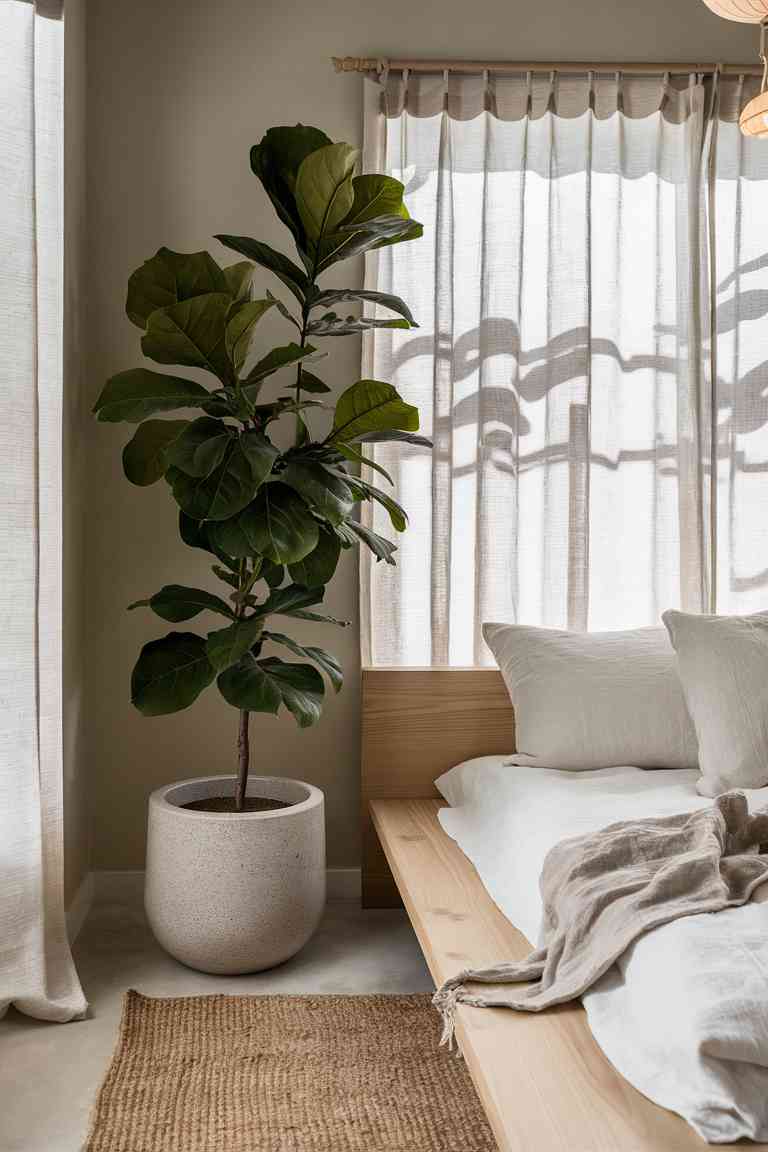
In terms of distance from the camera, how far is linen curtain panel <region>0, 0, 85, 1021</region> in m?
2.26

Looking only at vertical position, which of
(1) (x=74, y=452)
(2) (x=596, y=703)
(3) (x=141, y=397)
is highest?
(3) (x=141, y=397)

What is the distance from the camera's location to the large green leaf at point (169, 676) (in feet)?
8.32

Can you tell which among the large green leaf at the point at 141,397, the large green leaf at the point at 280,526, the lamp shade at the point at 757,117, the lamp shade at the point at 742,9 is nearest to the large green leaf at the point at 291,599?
the large green leaf at the point at 280,526

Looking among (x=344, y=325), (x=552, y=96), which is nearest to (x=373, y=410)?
(x=344, y=325)

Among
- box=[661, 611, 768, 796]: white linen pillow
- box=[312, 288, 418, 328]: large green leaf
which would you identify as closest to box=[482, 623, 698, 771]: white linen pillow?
box=[661, 611, 768, 796]: white linen pillow

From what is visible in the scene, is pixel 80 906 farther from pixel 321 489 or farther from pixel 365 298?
pixel 365 298

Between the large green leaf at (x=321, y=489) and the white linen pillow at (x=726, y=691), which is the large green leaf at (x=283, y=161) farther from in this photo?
the white linen pillow at (x=726, y=691)

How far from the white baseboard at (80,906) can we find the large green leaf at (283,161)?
Result: 1843 millimetres

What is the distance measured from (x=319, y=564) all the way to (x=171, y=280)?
78 centimetres

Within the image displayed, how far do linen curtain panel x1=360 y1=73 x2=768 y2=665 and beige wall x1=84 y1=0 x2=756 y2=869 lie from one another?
152 millimetres

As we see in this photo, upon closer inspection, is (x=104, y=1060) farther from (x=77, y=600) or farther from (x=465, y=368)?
(x=465, y=368)

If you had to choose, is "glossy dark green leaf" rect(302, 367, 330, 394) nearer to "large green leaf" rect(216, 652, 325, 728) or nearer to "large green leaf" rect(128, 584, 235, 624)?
"large green leaf" rect(128, 584, 235, 624)

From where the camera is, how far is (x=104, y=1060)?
2225mm

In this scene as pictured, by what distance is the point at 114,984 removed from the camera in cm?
262
